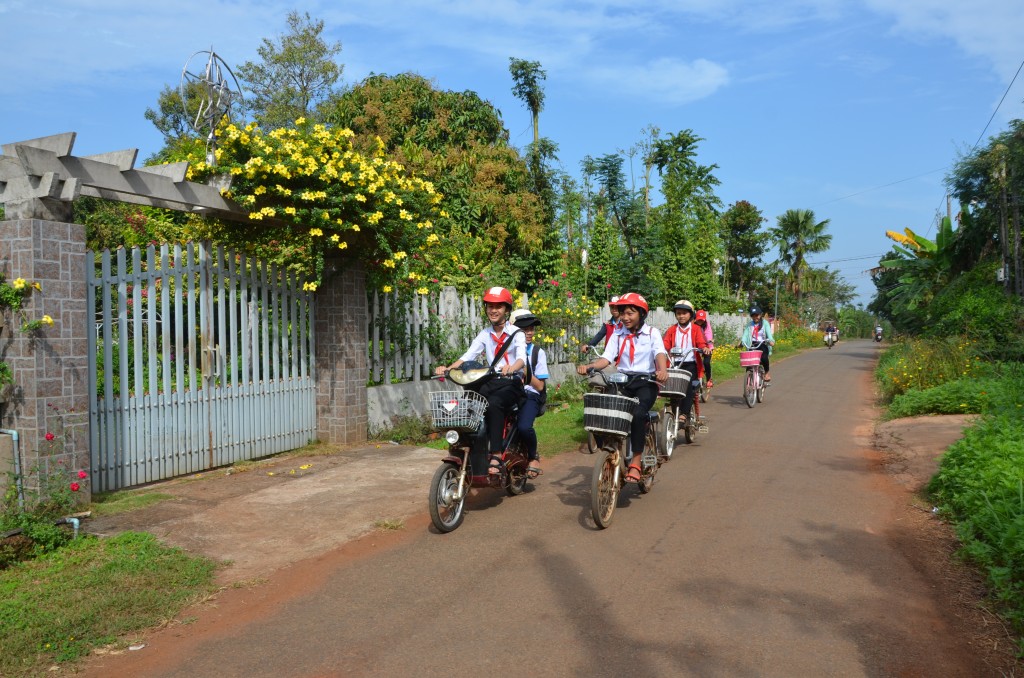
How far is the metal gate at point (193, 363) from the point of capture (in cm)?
724

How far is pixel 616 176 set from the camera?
37.4 m

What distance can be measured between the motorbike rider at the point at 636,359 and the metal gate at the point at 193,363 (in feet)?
13.4

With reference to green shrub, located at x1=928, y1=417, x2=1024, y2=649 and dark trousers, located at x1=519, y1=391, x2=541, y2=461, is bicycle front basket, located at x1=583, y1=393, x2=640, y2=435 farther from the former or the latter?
green shrub, located at x1=928, y1=417, x2=1024, y2=649

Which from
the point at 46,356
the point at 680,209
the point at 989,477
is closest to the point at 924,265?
the point at 680,209

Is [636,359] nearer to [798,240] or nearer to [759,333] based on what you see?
[759,333]

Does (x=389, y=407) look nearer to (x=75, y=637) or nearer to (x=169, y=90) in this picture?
(x=75, y=637)

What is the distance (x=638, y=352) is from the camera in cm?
709

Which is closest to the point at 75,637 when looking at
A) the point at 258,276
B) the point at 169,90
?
the point at 258,276

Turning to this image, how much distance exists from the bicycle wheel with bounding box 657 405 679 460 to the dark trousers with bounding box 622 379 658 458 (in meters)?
1.78

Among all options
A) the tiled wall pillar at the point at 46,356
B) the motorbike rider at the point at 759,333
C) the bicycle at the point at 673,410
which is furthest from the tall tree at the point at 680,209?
the tiled wall pillar at the point at 46,356

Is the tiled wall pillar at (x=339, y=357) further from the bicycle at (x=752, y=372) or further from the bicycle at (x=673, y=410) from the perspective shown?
the bicycle at (x=752, y=372)

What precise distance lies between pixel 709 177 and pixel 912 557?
25746 millimetres

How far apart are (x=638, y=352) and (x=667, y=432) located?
249 centimetres

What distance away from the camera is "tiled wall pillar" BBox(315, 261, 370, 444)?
978cm
